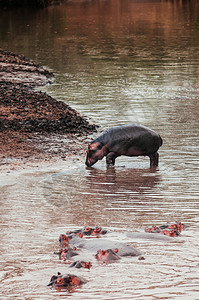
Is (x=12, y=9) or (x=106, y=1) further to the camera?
(x=106, y=1)

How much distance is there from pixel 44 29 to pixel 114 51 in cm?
1552

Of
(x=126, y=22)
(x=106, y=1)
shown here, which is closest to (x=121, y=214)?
(x=126, y=22)

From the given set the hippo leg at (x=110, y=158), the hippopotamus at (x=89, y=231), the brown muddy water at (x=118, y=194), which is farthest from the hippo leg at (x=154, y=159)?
the hippopotamus at (x=89, y=231)

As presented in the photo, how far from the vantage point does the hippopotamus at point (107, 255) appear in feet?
20.7

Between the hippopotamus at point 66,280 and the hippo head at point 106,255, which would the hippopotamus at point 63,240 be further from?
the hippopotamus at point 66,280

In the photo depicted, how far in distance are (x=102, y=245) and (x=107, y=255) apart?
42 centimetres

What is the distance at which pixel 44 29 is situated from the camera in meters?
45.3

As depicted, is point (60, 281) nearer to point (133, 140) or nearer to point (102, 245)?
point (102, 245)

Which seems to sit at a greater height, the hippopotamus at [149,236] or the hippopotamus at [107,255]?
the hippopotamus at [107,255]

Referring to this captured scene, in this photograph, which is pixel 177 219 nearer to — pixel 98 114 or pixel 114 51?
pixel 98 114

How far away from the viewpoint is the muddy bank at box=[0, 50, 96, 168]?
12297mm

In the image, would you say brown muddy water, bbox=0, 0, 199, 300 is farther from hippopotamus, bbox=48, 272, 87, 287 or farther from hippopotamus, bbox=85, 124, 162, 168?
hippopotamus, bbox=85, 124, 162, 168

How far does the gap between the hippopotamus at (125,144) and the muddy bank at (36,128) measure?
112 cm

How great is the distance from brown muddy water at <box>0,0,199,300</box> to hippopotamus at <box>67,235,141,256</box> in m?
0.14
